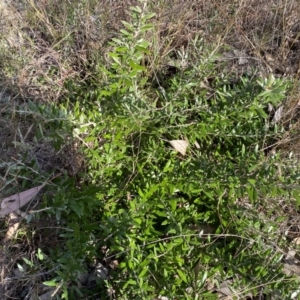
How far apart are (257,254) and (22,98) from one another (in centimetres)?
172

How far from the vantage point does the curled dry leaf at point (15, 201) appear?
6.72ft

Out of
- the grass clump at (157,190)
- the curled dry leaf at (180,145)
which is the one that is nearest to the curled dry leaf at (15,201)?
the grass clump at (157,190)

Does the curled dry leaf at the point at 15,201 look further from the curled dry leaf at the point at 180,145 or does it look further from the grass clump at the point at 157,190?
the curled dry leaf at the point at 180,145

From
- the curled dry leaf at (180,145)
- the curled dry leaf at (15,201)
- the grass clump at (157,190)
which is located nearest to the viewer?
the grass clump at (157,190)

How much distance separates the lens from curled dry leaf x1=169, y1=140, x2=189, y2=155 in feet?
7.39

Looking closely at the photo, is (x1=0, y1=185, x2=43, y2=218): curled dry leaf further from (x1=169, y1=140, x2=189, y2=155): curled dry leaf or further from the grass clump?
(x1=169, y1=140, x2=189, y2=155): curled dry leaf

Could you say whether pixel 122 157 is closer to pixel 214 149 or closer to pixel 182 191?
pixel 182 191

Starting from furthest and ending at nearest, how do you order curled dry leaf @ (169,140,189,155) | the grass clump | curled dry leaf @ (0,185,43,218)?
1. curled dry leaf @ (169,140,189,155)
2. curled dry leaf @ (0,185,43,218)
3. the grass clump

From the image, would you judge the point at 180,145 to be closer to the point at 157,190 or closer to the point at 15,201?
the point at 157,190

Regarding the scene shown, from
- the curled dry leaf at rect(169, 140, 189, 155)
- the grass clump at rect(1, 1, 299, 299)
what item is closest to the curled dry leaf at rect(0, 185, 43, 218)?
the grass clump at rect(1, 1, 299, 299)

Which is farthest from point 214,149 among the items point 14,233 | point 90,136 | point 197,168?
point 14,233

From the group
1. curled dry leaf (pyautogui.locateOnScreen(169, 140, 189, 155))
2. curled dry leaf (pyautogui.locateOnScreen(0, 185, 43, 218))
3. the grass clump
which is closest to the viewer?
the grass clump

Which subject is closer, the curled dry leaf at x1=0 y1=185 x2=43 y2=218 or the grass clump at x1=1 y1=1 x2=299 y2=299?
the grass clump at x1=1 y1=1 x2=299 y2=299

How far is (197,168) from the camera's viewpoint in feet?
7.15
